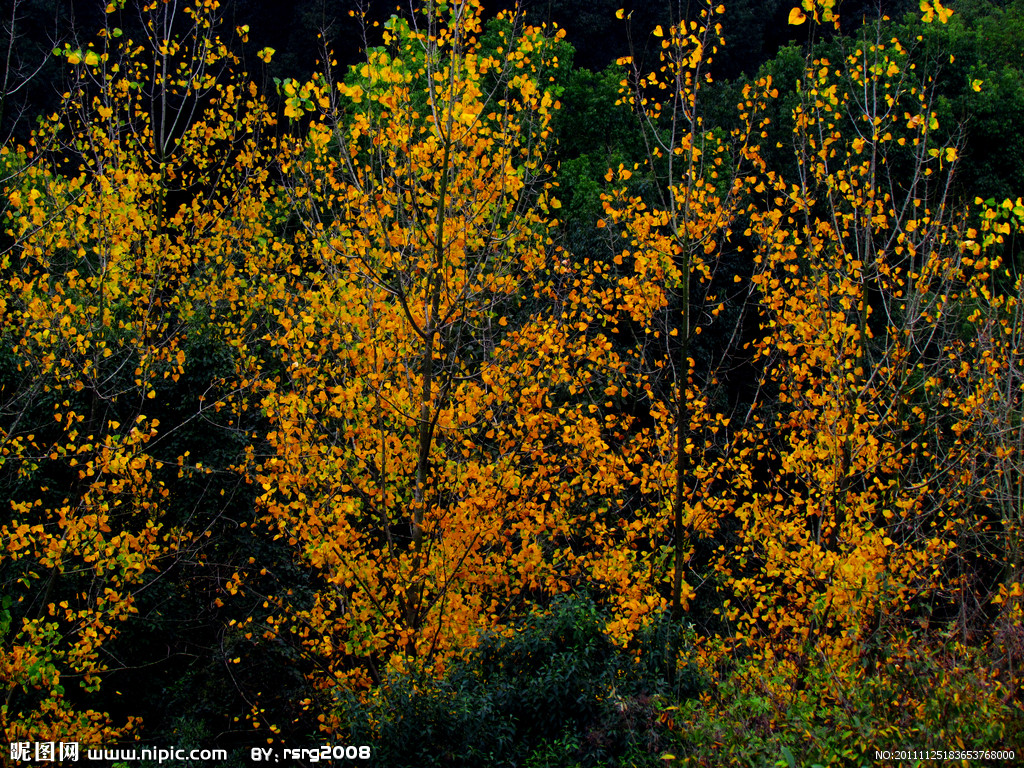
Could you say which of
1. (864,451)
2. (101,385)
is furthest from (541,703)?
(101,385)

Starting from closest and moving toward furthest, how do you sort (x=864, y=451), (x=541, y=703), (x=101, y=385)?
(x=541, y=703) < (x=864, y=451) < (x=101, y=385)

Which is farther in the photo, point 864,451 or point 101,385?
point 101,385

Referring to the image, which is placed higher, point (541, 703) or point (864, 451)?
point (864, 451)

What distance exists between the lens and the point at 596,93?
22500 millimetres

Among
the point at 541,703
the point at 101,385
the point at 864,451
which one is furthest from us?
the point at 101,385

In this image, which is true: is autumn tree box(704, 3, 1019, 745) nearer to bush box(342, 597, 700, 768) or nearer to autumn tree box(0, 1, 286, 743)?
bush box(342, 597, 700, 768)

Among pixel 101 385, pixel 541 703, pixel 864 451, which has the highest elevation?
pixel 101 385

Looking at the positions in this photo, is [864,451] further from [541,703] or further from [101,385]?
[101,385]

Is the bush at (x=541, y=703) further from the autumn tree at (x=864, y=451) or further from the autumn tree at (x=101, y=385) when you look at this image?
the autumn tree at (x=101, y=385)

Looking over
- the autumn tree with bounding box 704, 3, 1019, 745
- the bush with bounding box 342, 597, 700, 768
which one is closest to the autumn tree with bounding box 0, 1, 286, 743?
the bush with bounding box 342, 597, 700, 768

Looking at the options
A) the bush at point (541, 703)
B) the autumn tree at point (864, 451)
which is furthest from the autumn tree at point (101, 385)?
the autumn tree at point (864, 451)

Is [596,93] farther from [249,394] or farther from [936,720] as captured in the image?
[936,720]

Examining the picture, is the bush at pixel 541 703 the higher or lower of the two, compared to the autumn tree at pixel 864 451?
lower

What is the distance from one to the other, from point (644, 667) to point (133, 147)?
40.3 feet
